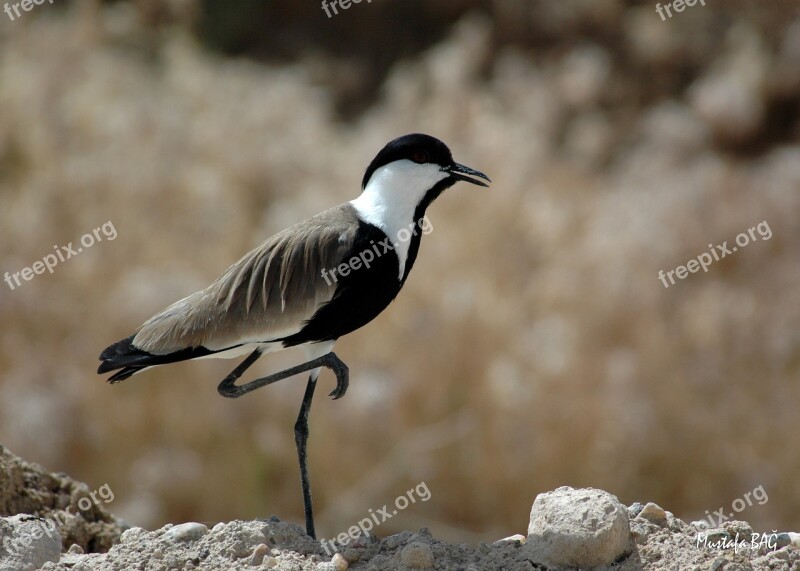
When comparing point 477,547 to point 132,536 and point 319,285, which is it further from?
point 132,536

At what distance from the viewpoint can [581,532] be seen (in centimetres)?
305

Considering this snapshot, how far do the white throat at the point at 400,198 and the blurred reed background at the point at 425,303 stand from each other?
2681mm

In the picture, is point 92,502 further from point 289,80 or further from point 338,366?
point 289,80

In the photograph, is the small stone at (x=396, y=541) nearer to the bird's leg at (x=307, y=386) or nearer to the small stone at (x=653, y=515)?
the bird's leg at (x=307, y=386)

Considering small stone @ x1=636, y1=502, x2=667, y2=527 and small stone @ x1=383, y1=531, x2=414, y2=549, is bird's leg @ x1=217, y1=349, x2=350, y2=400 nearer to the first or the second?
small stone @ x1=383, y1=531, x2=414, y2=549

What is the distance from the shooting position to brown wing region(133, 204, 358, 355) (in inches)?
133

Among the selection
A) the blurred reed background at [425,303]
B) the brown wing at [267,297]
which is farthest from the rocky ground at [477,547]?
the blurred reed background at [425,303]

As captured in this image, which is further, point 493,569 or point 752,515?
point 752,515

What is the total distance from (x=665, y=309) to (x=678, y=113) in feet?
14.2

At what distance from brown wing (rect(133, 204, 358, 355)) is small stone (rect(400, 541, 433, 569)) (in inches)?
32.4

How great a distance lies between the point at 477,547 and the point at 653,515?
601 millimetres

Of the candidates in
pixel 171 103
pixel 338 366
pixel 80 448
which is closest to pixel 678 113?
pixel 171 103

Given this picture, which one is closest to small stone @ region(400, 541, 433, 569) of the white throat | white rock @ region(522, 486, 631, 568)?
white rock @ region(522, 486, 631, 568)

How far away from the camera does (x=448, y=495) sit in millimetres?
6090
